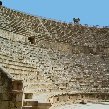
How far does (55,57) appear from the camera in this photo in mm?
21094

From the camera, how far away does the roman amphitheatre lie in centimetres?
1579

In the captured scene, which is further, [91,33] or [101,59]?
[91,33]

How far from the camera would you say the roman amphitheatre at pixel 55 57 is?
51.8 feet

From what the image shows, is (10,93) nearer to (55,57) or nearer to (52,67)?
(52,67)

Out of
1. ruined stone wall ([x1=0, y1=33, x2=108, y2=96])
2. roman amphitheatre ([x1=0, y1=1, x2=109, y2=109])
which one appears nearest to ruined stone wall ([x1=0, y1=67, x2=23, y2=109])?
roman amphitheatre ([x1=0, y1=1, x2=109, y2=109])

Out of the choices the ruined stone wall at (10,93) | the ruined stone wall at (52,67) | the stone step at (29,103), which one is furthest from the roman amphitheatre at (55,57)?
the ruined stone wall at (10,93)

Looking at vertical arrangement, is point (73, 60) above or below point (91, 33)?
Answer: below

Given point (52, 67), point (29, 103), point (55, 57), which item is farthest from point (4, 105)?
point (55, 57)

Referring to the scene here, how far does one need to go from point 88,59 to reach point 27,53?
259 inches

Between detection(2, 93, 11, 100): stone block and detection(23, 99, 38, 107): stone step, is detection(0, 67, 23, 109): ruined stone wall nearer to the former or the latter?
detection(2, 93, 11, 100): stone block

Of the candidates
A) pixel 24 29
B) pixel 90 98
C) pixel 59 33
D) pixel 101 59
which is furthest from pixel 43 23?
pixel 90 98

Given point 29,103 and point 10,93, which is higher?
point 10,93

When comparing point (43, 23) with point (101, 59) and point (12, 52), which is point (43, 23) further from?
point (12, 52)

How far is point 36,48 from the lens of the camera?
20.5m
